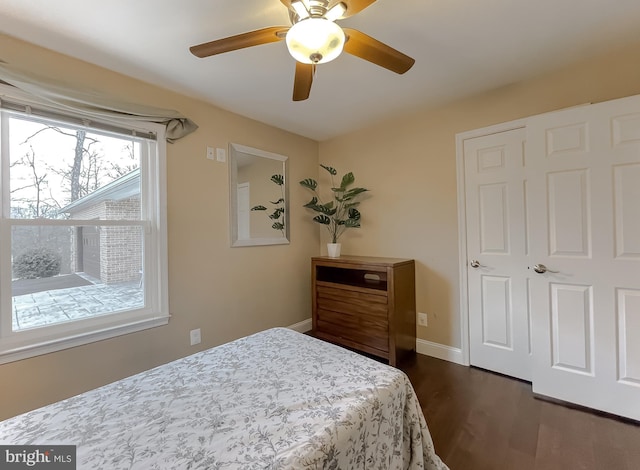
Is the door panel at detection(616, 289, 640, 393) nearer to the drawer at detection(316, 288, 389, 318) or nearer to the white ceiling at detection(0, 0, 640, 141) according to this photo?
the drawer at detection(316, 288, 389, 318)

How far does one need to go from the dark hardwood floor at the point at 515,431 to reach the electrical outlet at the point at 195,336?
1824mm

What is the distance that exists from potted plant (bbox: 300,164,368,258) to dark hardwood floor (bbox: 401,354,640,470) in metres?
1.66

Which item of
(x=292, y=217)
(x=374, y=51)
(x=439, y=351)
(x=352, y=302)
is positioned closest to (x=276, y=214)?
(x=292, y=217)

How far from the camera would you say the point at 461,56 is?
1.86m

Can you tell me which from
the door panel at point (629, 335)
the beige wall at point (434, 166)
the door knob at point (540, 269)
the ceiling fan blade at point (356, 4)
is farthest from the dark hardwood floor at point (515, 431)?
the ceiling fan blade at point (356, 4)

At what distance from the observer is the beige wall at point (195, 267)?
1.71 meters

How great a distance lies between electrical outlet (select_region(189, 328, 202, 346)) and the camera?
2.36 meters

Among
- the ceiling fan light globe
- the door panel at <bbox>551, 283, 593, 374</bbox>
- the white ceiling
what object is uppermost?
the white ceiling

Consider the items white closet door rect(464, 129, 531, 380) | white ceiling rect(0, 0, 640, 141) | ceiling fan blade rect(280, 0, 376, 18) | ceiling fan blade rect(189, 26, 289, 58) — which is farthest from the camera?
white closet door rect(464, 129, 531, 380)

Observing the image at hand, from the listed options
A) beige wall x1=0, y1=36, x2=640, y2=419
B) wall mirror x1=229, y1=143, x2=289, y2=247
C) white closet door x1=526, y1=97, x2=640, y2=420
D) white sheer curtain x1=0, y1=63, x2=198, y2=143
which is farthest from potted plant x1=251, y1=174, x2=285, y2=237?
white closet door x1=526, y1=97, x2=640, y2=420

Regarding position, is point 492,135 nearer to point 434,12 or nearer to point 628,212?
point 628,212

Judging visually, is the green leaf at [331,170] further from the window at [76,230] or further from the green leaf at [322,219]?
the window at [76,230]

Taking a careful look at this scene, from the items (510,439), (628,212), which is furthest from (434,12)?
(510,439)

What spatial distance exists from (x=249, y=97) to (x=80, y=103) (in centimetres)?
114
